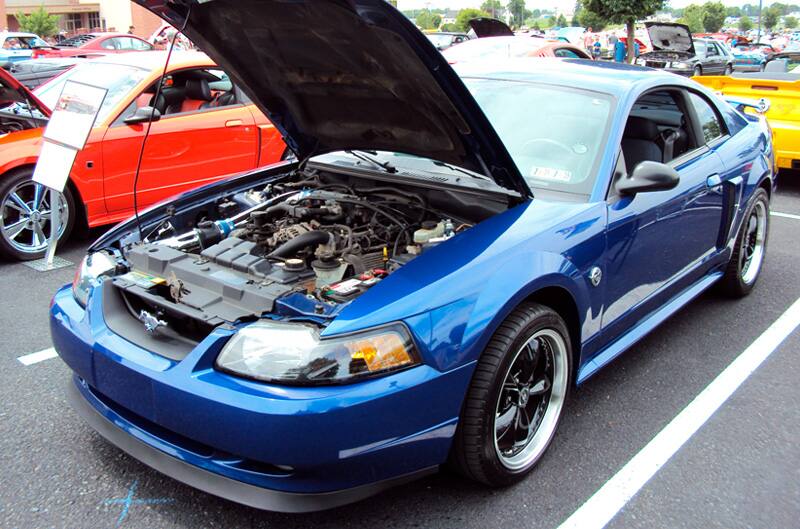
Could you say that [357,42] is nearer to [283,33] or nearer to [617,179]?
[283,33]

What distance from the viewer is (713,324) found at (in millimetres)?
4289

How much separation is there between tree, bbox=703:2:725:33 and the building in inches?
2143

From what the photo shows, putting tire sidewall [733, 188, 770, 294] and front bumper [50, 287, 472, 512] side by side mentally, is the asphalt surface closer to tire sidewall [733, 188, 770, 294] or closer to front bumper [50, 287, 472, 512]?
front bumper [50, 287, 472, 512]

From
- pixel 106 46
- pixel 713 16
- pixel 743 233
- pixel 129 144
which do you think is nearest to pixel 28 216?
pixel 129 144

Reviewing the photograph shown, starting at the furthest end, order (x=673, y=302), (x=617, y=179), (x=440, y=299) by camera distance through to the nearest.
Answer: (x=673, y=302) → (x=617, y=179) → (x=440, y=299)

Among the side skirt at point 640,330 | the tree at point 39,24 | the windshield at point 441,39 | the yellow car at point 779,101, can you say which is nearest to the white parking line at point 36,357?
the side skirt at point 640,330

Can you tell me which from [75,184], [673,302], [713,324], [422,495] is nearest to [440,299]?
[422,495]

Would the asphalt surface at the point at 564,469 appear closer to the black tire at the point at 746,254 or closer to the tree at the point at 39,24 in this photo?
the black tire at the point at 746,254

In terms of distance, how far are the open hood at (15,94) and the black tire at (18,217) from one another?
0.58 m

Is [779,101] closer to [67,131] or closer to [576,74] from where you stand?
[576,74]

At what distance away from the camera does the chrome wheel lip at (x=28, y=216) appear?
5328mm

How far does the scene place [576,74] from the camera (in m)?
3.58

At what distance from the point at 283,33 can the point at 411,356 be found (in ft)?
4.88

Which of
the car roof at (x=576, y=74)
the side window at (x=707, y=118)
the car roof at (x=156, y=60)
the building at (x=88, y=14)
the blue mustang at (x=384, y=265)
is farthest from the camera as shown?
the building at (x=88, y=14)
